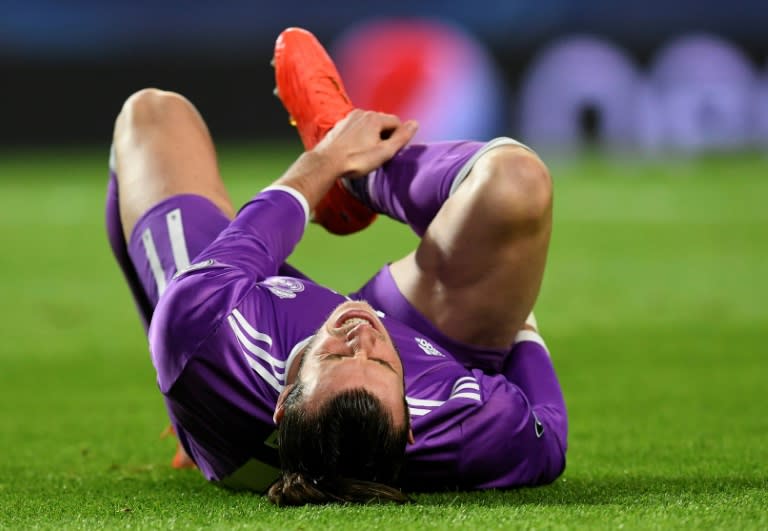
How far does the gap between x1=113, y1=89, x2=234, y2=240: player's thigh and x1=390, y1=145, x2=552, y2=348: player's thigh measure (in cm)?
56

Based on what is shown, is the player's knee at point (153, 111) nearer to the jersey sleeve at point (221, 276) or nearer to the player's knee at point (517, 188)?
the jersey sleeve at point (221, 276)

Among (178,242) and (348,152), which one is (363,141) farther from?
(178,242)

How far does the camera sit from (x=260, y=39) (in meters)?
13.9

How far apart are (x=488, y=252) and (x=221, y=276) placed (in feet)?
1.84

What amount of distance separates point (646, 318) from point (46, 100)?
981cm

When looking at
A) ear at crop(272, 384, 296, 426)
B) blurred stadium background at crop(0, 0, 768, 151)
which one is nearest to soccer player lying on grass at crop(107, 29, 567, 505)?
ear at crop(272, 384, 296, 426)

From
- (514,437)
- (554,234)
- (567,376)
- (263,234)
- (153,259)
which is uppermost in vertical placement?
(263,234)

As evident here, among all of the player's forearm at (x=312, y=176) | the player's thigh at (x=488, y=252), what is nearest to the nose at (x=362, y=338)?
the player's thigh at (x=488, y=252)

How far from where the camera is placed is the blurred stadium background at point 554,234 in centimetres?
268

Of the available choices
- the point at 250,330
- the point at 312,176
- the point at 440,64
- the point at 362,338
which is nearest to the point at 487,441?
the point at 362,338

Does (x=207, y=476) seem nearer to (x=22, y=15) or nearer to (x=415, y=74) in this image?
(x=415, y=74)

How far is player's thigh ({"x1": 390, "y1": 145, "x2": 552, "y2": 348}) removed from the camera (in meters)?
2.69

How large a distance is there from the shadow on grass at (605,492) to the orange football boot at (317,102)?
0.94m

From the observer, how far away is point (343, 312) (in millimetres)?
2387
